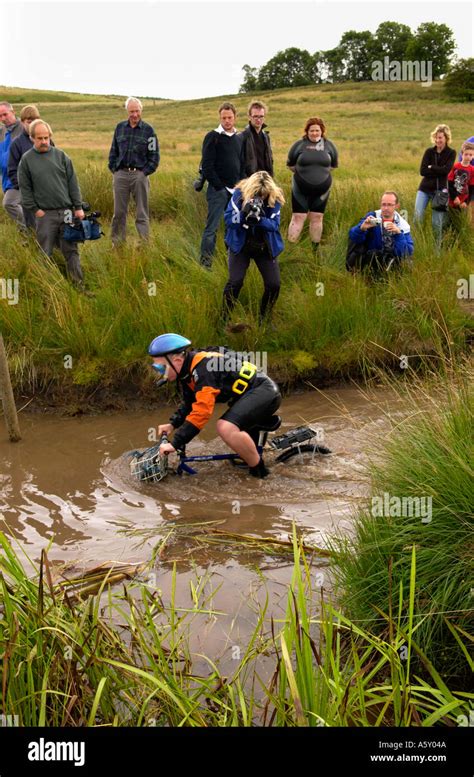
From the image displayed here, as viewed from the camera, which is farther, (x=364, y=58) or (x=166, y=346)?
(x=364, y=58)

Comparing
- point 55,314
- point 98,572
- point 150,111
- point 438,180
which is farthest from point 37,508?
point 150,111

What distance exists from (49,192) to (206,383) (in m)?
4.19

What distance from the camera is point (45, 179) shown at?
31.0 ft

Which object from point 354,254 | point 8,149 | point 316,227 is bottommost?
point 354,254

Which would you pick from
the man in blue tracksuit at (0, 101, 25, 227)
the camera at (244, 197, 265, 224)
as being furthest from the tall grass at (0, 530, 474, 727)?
the man in blue tracksuit at (0, 101, 25, 227)

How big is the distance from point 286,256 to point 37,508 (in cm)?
497

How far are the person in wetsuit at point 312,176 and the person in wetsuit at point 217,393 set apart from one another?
13.8ft

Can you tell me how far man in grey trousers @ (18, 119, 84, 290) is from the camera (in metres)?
9.41

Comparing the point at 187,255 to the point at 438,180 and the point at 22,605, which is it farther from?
the point at 22,605

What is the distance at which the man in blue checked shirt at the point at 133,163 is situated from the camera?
10727 mm

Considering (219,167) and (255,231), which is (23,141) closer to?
(219,167)

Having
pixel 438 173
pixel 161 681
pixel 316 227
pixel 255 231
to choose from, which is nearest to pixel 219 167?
pixel 316 227

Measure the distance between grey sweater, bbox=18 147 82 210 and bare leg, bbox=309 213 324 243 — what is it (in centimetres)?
311
